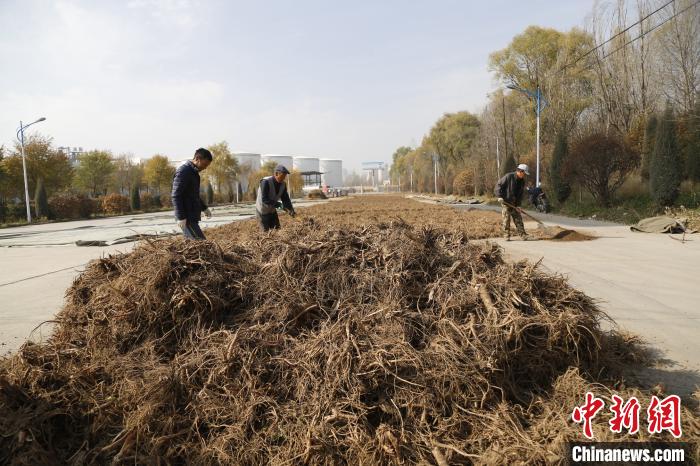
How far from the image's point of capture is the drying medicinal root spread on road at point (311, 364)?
240 cm

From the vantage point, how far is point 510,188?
10.4m

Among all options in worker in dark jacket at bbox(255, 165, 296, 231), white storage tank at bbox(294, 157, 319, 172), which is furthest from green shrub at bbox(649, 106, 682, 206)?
white storage tank at bbox(294, 157, 319, 172)

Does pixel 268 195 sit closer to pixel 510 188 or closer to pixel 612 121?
pixel 510 188

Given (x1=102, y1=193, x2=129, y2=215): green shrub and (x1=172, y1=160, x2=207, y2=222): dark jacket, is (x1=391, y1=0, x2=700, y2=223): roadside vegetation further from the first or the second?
(x1=102, y1=193, x2=129, y2=215): green shrub

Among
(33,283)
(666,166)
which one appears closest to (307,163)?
(666,166)

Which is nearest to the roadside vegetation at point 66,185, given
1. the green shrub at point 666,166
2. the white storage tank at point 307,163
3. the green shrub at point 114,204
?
the green shrub at point 114,204

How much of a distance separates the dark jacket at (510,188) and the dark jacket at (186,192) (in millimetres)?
7483

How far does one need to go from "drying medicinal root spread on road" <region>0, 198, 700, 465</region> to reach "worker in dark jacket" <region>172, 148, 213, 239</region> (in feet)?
5.49

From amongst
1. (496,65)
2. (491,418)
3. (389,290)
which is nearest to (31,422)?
(389,290)

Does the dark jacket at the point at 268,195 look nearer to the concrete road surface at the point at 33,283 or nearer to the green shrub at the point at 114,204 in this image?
the concrete road surface at the point at 33,283

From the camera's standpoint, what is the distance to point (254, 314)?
3.23 meters

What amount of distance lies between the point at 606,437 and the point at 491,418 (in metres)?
0.60

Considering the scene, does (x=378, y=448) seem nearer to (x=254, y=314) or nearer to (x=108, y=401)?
(x=254, y=314)

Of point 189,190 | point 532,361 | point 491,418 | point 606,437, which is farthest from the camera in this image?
point 189,190
